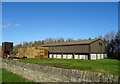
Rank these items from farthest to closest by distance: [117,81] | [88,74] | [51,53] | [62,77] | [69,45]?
[51,53] < [69,45] < [62,77] < [88,74] < [117,81]

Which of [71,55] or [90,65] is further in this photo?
[71,55]

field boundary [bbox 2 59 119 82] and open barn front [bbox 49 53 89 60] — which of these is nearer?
field boundary [bbox 2 59 119 82]

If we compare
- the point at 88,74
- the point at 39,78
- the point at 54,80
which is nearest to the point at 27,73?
the point at 39,78

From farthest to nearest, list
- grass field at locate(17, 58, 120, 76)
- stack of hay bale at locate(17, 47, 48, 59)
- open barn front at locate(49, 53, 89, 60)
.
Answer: stack of hay bale at locate(17, 47, 48, 59)
open barn front at locate(49, 53, 89, 60)
grass field at locate(17, 58, 120, 76)

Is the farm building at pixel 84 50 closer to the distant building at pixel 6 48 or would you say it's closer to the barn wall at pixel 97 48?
the barn wall at pixel 97 48

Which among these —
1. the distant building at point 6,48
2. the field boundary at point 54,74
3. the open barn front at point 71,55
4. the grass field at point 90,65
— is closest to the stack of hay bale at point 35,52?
the distant building at point 6,48

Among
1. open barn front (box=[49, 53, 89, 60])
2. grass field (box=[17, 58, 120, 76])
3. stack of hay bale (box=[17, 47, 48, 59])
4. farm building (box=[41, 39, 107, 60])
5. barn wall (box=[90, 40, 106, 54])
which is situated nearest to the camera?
grass field (box=[17, 58, 120, 76])

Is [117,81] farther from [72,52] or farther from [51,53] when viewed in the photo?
[51,53]

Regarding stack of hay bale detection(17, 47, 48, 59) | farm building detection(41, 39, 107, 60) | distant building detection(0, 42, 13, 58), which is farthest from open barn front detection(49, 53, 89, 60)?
distant building detection(0, 42, 13, 58)

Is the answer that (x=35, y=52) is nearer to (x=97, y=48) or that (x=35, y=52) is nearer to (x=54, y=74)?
(x=97, y=48)

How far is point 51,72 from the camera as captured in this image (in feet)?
39.4

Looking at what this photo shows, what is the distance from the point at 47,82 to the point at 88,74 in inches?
198

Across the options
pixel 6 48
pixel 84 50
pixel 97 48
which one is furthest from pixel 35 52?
pixel 97 48

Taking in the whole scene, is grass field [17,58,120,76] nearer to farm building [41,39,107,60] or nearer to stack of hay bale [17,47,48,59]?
farm building [41,39,107,60]
